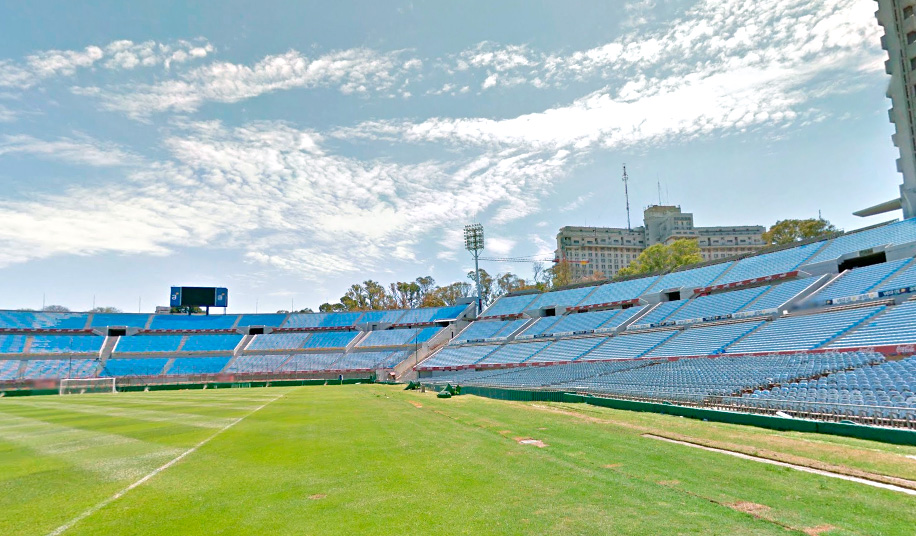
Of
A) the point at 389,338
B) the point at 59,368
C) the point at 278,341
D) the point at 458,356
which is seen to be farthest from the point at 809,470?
the point at 59,368

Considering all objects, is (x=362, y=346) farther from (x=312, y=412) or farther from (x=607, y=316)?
(x=312, y=412)

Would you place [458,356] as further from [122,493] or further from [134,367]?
[122,493]

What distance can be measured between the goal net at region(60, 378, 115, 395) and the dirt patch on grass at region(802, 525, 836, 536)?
6869 cm

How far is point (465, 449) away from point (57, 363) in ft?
258

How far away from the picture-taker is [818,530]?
6.94 metres

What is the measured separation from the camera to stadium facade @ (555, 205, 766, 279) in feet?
599

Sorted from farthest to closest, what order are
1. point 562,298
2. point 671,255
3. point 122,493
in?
1. point 671,255
2. point 562,298
3. point 122,493

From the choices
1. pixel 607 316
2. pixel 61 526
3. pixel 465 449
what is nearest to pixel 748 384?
pixel 465 449

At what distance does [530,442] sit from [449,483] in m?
5.73

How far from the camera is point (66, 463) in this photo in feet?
42.7

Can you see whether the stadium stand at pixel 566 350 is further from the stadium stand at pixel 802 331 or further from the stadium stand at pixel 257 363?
the stadium stand at pixel 257 363

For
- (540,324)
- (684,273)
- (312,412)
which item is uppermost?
(684,273)

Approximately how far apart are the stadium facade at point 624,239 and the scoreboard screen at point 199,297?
128m

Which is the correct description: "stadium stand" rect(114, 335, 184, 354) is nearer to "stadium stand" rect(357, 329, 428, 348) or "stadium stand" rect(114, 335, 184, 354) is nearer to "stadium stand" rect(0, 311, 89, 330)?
"stadium stand" rect(0, 311, 89, 330)
